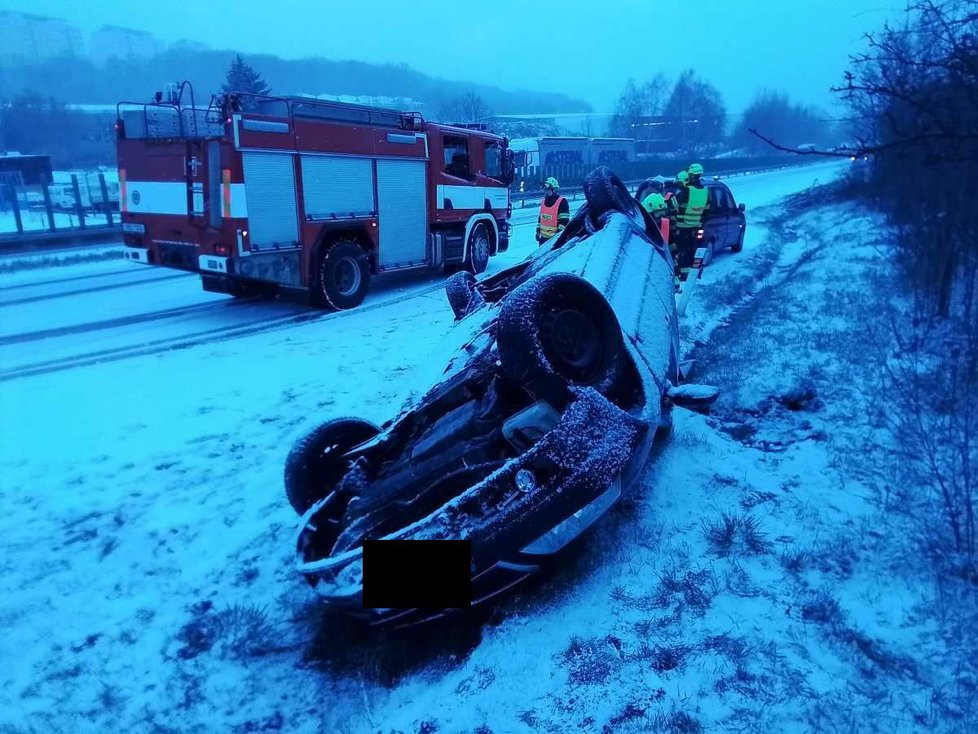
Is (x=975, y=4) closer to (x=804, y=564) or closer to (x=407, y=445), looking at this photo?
(x=804, y=564)

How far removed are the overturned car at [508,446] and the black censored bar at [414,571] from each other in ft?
0.13

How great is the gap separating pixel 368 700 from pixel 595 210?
412cm

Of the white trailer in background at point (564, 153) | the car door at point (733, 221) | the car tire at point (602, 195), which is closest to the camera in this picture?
the car tire at point (602, 195)

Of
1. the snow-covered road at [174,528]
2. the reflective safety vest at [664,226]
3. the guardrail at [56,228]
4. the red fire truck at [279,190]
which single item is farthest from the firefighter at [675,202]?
the guardrail at [56,228]

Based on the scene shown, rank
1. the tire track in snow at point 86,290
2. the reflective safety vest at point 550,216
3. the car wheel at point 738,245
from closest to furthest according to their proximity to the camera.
A: the tire track in snow at point 86,290 < the reflective safety vest at point 550,216 < the car wheel at point 738,245

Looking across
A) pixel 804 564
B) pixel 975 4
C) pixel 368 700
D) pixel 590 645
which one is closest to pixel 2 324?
pixel 368 700

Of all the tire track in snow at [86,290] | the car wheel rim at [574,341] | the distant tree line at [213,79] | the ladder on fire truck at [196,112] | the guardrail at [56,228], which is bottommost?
the tire track in snow at [86,290]

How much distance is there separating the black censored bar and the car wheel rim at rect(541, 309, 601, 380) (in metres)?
0.99

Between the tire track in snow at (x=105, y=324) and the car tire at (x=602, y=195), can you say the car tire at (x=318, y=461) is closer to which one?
the car tire at (x=602, y=195)

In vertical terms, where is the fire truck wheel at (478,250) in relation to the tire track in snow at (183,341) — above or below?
above

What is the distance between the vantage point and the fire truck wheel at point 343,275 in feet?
30.4

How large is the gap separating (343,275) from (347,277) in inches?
3.6

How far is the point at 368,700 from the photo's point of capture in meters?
2.74

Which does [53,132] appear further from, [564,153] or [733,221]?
[733,221]
